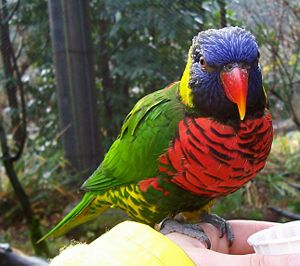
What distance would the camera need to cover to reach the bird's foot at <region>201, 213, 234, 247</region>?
3.37ft

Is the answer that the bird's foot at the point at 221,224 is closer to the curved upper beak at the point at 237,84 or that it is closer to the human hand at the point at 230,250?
the human hand at the point at 230,250

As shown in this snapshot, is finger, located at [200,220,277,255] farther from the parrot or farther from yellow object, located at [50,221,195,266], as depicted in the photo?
yellow object, located at [50,221,195,266]

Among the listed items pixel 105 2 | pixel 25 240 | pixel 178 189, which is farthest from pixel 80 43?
pixel 178 189

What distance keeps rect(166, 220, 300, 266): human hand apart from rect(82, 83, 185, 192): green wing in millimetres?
204

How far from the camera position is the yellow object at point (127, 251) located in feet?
1.84

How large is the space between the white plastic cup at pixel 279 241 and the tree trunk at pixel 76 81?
1.50 metres

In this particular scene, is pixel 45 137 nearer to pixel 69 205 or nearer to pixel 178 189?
pixel 69 205

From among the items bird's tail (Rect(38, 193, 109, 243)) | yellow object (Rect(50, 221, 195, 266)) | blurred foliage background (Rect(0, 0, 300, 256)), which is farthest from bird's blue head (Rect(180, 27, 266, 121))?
blurred foliage background (Rect(0, 0, 300, 256))

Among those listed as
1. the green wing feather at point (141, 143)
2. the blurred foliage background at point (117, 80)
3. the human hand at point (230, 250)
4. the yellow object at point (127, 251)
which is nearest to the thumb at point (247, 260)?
the human hand at point (230, 250)

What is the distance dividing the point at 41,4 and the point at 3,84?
458mm

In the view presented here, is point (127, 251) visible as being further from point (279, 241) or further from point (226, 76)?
A: point (226, 76)

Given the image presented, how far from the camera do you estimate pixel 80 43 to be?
84.7 inches

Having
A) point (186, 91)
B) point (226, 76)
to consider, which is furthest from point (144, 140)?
point (226, 76)

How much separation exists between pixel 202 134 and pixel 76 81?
50.5 inches
